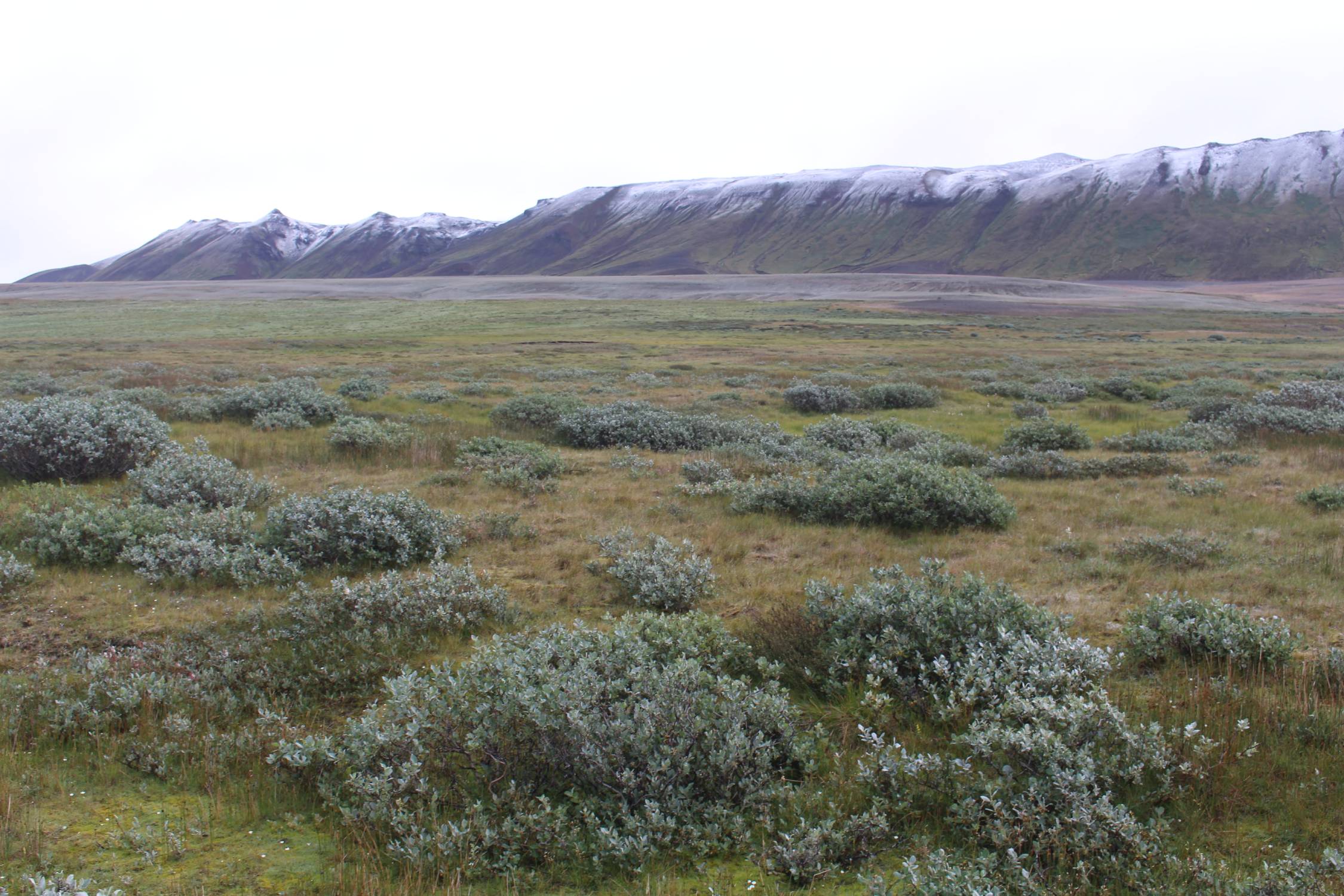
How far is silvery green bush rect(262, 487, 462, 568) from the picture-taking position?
8172mm

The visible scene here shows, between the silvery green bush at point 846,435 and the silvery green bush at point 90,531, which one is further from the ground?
the silvery green bush at point 90,531

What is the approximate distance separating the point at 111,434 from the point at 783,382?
21.9m

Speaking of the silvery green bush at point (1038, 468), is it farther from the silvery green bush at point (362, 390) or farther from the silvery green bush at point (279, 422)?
the silvery green bush at point (362, 390)

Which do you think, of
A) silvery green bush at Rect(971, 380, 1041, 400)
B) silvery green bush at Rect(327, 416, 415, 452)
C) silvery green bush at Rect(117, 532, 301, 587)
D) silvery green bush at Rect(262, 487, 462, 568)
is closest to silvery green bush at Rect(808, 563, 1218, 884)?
silvery green bush at Rect(262, 487, 462, 568)

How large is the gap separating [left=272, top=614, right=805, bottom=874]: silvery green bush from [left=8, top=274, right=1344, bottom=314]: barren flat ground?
94.1 m

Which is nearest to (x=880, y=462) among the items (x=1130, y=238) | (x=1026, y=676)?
(x=1026, y=676)

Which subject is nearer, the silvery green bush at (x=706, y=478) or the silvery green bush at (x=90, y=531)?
the silvery green bush at (x=90, y=531)

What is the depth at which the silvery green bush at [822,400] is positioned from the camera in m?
22.3

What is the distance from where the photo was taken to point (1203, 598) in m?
6.76

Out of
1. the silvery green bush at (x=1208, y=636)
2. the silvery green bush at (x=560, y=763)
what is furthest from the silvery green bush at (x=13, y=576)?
the silvery green bush at (x=1208, y=636)

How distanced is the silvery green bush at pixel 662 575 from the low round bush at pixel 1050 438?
1023 centimetres

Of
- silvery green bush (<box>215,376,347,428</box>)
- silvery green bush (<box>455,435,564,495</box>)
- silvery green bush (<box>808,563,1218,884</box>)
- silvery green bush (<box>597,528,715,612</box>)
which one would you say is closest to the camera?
silvery green bush (<box>808,563,1218,884</box>)

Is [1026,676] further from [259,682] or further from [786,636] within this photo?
[259,682]

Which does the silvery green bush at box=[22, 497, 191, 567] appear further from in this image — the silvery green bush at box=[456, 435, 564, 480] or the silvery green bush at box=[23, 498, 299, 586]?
the silvery green bush at box=[456, 435, 564, 480]
